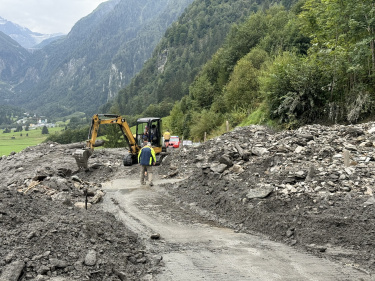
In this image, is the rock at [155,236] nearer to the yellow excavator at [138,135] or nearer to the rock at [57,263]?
the rock at [57,263]

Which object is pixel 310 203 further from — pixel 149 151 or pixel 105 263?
pixel 149 151

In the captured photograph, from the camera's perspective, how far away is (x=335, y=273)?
19.6 ft

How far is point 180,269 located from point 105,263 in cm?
143

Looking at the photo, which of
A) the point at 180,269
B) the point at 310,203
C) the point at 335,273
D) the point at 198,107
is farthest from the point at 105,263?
the point at 198,107

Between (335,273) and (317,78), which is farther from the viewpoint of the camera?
(317,78)

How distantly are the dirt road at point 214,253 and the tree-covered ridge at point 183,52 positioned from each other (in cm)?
11323

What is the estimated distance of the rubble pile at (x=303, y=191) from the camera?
287 inches

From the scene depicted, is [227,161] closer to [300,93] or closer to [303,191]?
[303,191]

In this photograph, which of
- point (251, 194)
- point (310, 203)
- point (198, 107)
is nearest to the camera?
point (310, 203)

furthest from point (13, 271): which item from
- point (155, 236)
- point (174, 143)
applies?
point (174, 143)

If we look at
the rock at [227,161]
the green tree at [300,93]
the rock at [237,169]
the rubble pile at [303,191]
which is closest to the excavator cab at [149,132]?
the rubble pile at [303,191]

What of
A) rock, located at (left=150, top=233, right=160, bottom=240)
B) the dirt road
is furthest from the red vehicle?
rock, located at (left=150, top=233, right=160, bottom=240)

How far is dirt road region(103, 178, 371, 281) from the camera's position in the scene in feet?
19.5

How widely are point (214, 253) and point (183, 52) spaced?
15225 cm
